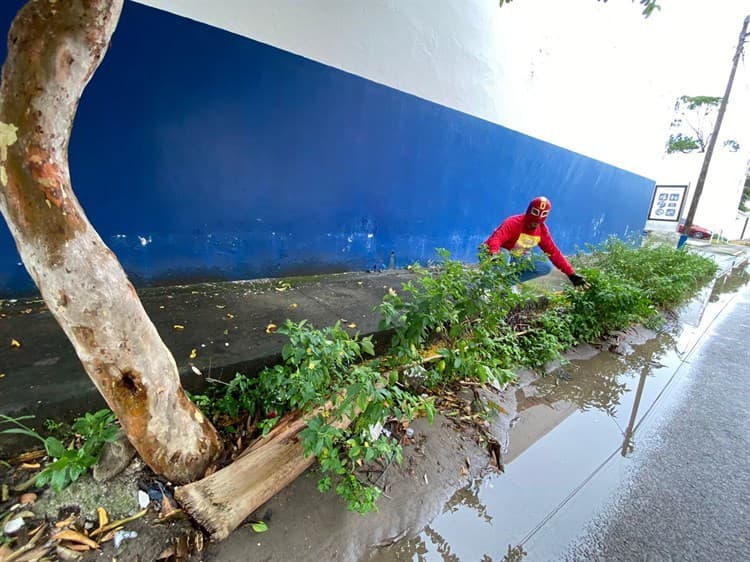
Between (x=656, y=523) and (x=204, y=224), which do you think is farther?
(x=204, y=224)

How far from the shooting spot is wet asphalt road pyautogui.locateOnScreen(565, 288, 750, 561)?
168 cm

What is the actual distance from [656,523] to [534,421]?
0.88m

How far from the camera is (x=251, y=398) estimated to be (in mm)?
1946

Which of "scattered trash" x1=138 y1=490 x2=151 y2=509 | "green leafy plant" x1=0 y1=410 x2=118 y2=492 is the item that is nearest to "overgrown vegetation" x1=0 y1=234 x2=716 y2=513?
"green leafy plant" x1=0 y1=410 x2=118 y2=492

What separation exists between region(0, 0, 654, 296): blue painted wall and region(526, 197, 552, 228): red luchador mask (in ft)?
5.51

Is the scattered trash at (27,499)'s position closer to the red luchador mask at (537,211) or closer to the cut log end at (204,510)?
the cut log end at (204,510)

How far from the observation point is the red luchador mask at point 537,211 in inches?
138

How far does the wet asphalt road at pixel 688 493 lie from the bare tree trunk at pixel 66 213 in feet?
6.72

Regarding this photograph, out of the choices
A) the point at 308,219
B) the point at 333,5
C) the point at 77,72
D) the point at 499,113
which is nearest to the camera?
the point at 77,72

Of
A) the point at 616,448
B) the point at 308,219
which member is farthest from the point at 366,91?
the point at 616,448

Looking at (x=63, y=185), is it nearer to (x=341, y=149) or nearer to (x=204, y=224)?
(x=204, y=224)

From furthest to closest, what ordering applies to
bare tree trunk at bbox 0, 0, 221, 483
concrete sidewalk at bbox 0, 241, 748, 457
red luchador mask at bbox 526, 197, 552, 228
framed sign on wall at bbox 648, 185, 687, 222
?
framed sign on wall at bbox 648, 185, 687, 222
red luchador mask at bbox 526, 197, 552, 228
concrete sidewalk at bbox 0, 241, 748, 457
bare tree trunk at bbox 0, 0, 221, 483

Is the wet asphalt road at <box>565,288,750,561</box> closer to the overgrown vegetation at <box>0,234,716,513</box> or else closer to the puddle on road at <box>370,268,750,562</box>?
the puddle on road at <box>370,268,750,562</box>

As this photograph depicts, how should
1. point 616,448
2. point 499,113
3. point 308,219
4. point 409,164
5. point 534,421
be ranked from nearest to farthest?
point 616,448
point 534,421
point 308,219
point 409,164
point 499,113
